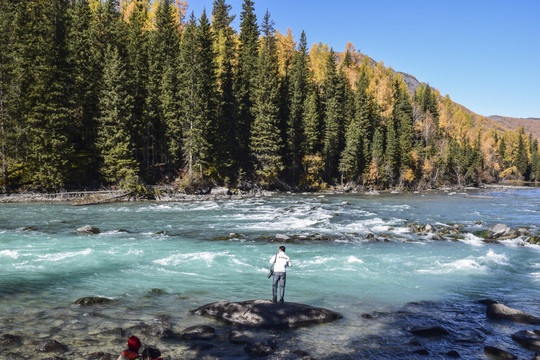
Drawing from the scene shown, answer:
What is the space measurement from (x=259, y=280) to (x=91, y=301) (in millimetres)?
6396

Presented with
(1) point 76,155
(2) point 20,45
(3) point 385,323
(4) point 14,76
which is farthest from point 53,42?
(3) point 385,323

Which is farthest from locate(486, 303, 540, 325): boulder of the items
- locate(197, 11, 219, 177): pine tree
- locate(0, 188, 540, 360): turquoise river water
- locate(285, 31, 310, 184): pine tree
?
locate(285, 31, 310, 184): pine tree

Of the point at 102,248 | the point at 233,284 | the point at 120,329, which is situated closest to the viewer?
the point at 120,329

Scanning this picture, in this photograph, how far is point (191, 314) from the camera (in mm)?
10789

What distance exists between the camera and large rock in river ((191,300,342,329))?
33.3 ft

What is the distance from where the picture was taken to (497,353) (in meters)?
8.45

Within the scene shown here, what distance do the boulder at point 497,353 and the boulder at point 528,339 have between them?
1055 mm

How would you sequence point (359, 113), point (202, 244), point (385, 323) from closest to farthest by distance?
1. point (385, 323)
2. point (202, 244)
3. point (359, 113)

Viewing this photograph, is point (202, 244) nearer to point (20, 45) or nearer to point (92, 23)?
point (20, 45)

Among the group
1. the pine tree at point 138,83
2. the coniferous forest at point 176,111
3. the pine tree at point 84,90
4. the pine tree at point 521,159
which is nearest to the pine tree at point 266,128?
the coniferous forest at point 176,111

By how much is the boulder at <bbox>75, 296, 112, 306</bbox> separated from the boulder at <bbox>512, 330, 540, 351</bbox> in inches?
498

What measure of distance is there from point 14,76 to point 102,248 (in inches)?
1304

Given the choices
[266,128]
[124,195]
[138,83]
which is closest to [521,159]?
[266,128]

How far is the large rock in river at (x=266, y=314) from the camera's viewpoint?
10156 mm
